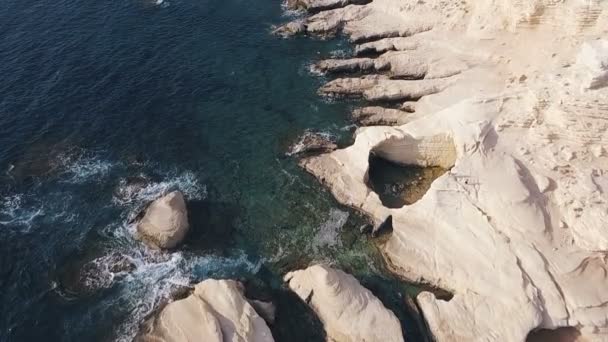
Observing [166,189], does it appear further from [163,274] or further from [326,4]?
[326,4]

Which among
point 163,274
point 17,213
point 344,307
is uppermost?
point 17,213

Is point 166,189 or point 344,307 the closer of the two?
point 344,307

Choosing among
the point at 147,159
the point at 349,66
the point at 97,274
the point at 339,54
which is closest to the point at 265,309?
the point at 97,274

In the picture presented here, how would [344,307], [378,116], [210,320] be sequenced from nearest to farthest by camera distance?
[210,320], [344,307], [378,116]

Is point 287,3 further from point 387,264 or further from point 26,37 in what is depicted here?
point 387,264

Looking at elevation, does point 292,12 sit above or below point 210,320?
below

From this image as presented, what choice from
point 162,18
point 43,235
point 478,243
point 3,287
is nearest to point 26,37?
point 162,18

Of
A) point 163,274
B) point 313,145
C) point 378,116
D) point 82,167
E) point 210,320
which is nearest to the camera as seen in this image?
point 210,320
